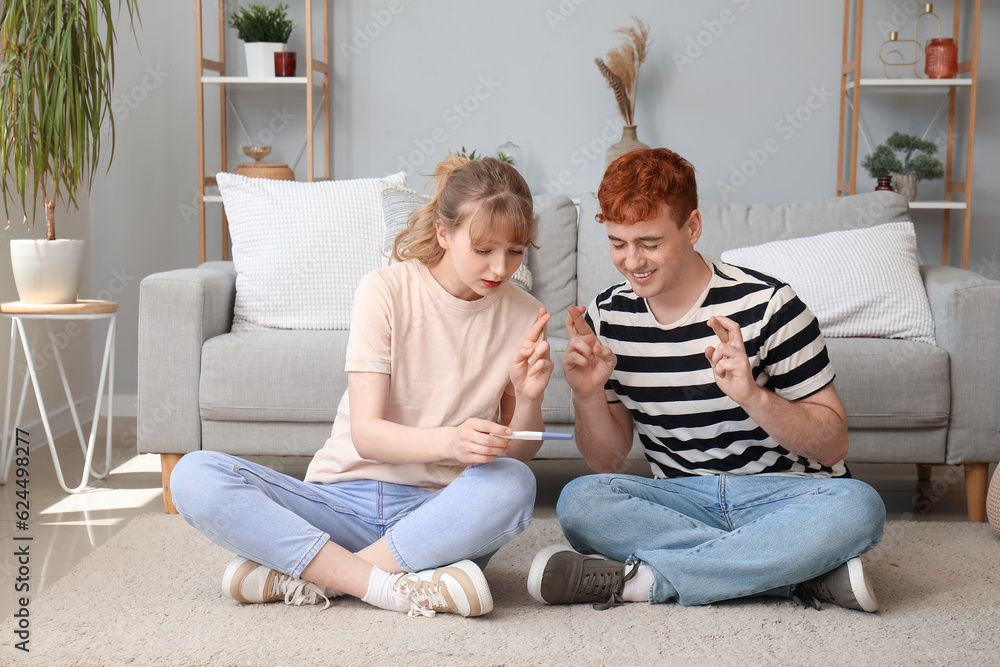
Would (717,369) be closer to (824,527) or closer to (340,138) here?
(824,527)

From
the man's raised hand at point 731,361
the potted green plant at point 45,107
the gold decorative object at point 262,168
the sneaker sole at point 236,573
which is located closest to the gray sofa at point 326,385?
the potted green plant at point 45,107

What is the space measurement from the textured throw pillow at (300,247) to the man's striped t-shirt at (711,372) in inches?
40.1

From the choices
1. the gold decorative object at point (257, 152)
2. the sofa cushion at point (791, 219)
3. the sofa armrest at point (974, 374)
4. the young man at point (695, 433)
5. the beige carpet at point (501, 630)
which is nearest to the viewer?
the beige carpet at point (501, 630)

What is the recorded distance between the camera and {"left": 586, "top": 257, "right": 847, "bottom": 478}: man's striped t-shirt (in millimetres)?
1531

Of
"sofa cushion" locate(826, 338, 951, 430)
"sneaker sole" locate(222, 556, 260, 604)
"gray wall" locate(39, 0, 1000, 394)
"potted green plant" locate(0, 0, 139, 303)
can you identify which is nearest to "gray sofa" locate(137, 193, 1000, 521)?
"sofa cushion" locate(826, 338, 951, 430)

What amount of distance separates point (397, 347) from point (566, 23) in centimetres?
215

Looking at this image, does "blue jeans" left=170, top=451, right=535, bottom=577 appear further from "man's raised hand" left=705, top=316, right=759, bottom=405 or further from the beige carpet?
"man's raised hand" left=705, top=316, right=759, bottom=405

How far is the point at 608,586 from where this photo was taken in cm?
155

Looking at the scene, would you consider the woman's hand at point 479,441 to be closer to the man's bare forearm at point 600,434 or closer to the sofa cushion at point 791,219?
the man's bare forearm at point 600,434

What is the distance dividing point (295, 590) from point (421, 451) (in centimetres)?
33

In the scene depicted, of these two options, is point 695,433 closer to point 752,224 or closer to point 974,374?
point 974,374

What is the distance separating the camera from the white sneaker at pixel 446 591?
58.0 inches

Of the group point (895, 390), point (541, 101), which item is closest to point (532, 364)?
point (895, 390)

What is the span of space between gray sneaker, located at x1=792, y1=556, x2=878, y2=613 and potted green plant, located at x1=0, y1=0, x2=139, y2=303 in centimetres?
192
